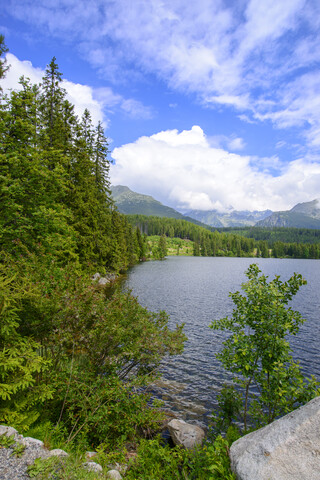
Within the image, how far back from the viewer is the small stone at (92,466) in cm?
542

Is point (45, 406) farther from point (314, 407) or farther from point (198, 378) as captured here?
point (198, 378)

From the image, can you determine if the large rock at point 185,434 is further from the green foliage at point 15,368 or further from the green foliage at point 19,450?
the green foliage at point 19,450

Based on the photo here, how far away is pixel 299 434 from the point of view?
4590 mm

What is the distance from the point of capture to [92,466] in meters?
5.54

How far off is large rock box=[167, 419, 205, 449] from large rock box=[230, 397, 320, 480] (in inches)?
172

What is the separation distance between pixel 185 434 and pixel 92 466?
14.8 feet

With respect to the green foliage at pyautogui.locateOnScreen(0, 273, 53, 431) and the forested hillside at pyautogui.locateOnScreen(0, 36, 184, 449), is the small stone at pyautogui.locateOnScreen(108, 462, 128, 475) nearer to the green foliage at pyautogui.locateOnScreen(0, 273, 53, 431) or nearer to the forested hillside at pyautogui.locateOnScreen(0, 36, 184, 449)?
the forested hillside at pyautogui.locateOnScreen(0, 36, 184, 449)

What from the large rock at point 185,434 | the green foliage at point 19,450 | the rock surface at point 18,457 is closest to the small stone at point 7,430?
the rock surface at point 18,457

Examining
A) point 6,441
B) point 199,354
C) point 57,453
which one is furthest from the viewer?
point 199,354

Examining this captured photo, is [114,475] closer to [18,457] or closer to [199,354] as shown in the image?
[18,457]

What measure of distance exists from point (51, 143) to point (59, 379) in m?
21.0

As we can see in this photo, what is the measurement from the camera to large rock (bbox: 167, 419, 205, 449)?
8.47 meters


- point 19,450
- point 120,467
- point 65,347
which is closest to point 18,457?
point 19,450

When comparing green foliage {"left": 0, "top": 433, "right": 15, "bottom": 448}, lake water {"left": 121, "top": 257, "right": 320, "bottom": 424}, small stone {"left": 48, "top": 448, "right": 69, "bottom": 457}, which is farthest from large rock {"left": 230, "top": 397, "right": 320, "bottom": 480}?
lake water {"left": 121, "top": 257, "right": 320, "bottom": 424}
